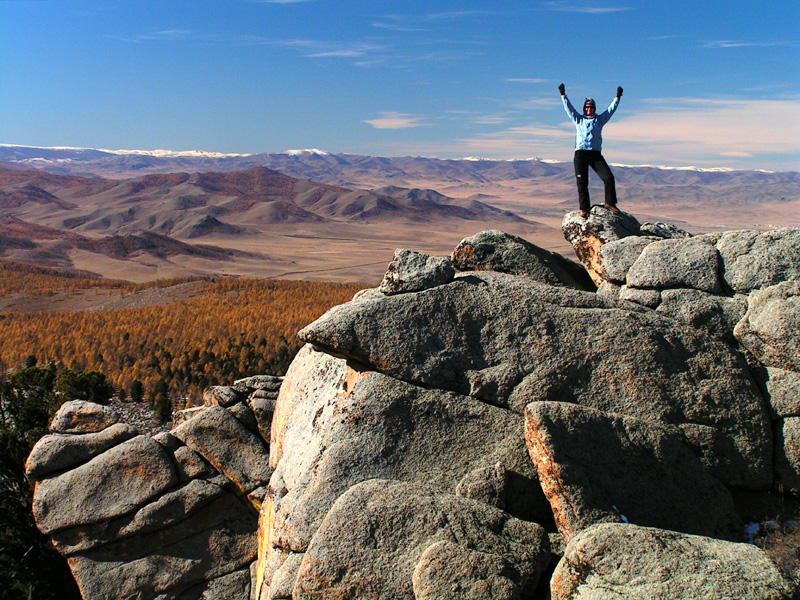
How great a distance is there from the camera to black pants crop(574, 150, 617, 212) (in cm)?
1038

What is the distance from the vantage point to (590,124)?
404 inches

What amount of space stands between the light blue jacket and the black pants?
0.12 metres

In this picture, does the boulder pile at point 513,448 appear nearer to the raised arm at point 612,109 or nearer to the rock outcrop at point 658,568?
the rock outcrop at point 658,568

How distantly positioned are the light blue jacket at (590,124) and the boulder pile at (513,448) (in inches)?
58.9

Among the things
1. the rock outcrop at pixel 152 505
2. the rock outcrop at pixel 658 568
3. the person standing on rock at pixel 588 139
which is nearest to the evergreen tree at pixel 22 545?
the rock outcrop at pixel 152 505

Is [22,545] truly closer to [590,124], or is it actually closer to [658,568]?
[658,568]

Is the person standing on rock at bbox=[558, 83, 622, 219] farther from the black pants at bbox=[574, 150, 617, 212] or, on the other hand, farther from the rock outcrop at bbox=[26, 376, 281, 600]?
the rock outcrop at bbox=[26, 376, 281, 600]

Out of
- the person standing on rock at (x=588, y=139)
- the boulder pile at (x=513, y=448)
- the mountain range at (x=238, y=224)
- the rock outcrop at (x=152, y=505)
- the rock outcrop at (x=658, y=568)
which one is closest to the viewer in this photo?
the rock outcrop at (x=658, y=568)

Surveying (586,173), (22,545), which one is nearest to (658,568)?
(586,173)

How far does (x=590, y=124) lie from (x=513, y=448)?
6123 millimetres

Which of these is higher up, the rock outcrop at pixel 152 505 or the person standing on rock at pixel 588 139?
the person standing on rock at pixel 588 139

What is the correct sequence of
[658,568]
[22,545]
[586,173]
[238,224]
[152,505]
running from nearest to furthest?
[658,568] → [152,505] → [586,173] → [22,545] → [238,224]

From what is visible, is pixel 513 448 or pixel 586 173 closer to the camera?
pixel 513 448

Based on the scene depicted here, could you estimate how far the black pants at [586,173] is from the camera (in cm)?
1038
